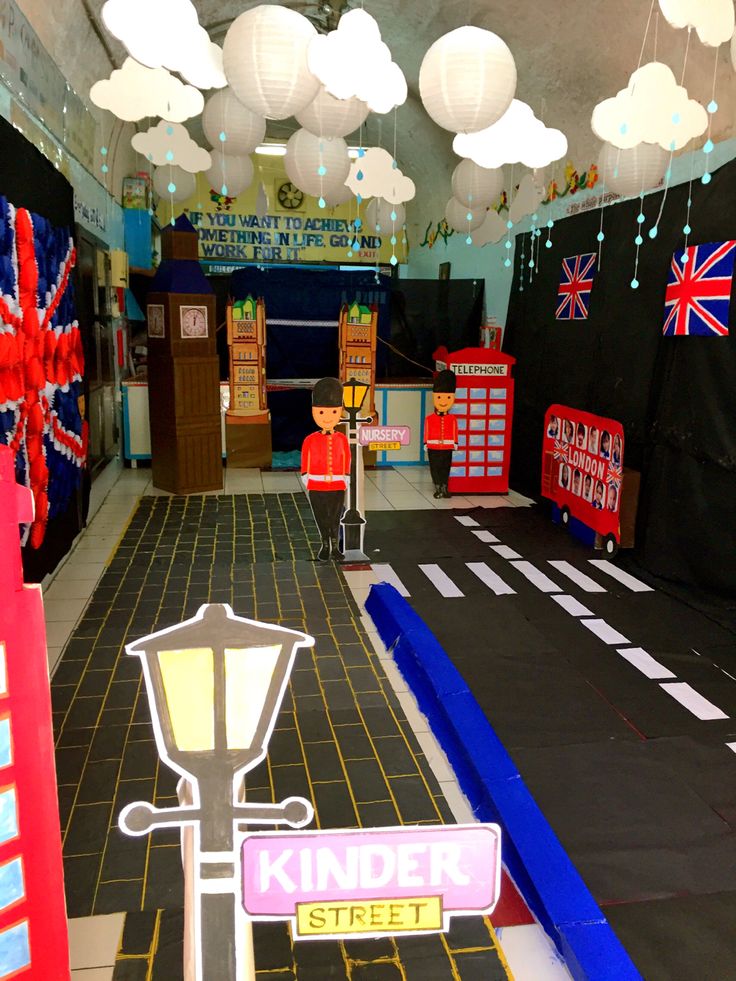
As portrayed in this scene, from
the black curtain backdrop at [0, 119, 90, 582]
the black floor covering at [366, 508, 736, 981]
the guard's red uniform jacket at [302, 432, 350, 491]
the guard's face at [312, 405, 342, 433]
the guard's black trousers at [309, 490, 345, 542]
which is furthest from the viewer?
the guard's black trousers at [309, 490, 345, 542]

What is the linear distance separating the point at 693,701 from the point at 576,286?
3.94m

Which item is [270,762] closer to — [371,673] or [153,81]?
[371,673]

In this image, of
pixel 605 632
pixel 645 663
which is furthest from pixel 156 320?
pixel 645 663

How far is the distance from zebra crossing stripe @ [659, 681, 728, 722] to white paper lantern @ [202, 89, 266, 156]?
4.08 metres

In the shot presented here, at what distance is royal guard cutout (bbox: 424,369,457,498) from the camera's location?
7.04 m

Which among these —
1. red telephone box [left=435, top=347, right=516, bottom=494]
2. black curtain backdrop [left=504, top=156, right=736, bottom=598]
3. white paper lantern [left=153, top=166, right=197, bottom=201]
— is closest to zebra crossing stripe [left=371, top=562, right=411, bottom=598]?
black curtain backdrop [left=504, top=156, right=736, bottom=598]

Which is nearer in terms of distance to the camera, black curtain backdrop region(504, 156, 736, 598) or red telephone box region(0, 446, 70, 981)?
red telephone box region(0, 446, 70, 981)

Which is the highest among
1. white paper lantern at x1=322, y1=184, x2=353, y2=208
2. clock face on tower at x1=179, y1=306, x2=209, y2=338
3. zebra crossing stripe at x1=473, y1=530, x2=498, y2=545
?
white paper lantern at x1=322, y1=184, x2=353, y2=208

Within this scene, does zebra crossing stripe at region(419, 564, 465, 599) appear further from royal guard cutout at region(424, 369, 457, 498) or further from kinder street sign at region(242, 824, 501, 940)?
kinder street sign at region(242, 824, 501, 940)

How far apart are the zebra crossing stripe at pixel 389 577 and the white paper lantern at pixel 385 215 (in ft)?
11.4

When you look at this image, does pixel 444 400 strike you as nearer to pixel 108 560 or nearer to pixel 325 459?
pixel 325 459

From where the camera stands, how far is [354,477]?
5.33 meters

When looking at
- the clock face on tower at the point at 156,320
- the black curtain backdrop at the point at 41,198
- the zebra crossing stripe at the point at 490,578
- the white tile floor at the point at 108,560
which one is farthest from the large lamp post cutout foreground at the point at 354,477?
the clock face on tower at the point at 156,320

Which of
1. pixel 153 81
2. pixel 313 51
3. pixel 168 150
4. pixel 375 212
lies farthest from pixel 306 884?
pixel 375 212
